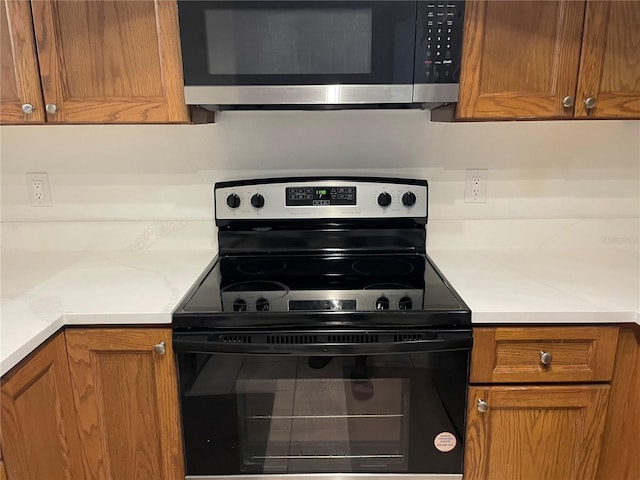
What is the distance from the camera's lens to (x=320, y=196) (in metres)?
1.64

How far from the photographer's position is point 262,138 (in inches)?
66.2

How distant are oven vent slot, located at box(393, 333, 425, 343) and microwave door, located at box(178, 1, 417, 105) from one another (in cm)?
63

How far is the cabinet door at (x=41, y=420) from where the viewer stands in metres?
1.03

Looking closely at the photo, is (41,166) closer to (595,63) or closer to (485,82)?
(485,82)

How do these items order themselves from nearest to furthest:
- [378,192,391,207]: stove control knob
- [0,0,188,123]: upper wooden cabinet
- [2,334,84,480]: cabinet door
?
1. [2,334,84,480]: cabinet door
2. [0,0,188,123]: upper wooden cabinet
3. [378,192,391,207]: stove control knob

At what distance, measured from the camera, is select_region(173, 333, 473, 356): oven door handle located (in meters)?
1.20

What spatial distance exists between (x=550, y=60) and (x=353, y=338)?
927mm

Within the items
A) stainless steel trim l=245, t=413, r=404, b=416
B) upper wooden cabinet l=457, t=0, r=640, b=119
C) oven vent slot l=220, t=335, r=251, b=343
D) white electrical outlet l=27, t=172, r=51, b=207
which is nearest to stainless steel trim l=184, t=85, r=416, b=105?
upper wooden cabinet l=457, t=0, r=640, b=119

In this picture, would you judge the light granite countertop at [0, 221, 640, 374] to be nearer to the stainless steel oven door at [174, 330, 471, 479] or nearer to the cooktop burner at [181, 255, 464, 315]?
the cooktop burner at [181, 255, 464, 315]

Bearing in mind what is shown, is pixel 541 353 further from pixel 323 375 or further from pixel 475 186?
pixel 475 186

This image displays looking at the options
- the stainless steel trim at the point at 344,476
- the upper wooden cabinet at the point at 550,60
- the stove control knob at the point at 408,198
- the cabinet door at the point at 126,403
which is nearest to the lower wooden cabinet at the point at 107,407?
the cabinet door at the point at 126,403

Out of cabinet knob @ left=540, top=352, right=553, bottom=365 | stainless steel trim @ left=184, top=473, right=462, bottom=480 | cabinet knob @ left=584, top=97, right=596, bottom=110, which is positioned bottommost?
stainless steel trim @ left=184, top=473, right=462, bottom=480

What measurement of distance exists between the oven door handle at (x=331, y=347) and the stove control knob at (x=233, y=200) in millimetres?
569

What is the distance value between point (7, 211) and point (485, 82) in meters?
1.64
